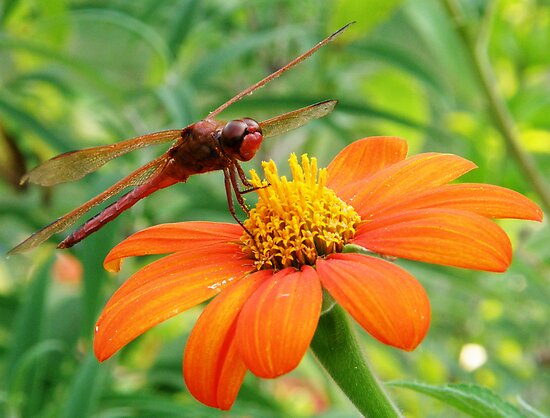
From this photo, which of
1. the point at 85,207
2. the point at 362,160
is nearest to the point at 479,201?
the point at 362,160

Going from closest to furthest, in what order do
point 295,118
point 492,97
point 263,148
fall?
point 295,118 < point 492,97 < point 263,148

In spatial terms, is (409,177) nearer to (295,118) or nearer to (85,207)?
(295,118)

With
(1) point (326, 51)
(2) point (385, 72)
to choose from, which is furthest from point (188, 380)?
(2) point (385, 72)

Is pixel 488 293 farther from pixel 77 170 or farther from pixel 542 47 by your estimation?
pixel 77 170

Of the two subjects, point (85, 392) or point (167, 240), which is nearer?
point (167, 240)

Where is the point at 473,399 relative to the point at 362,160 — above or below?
below

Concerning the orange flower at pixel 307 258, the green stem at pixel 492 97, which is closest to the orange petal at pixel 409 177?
the orange flower at pixel 307 258

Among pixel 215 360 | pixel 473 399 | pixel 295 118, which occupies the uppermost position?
pixel 295 118

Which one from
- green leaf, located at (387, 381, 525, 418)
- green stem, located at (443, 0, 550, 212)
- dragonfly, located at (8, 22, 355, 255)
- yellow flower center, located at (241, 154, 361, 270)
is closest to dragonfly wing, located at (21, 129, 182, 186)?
dragonfly, located at (8, 22, 355, 255)
